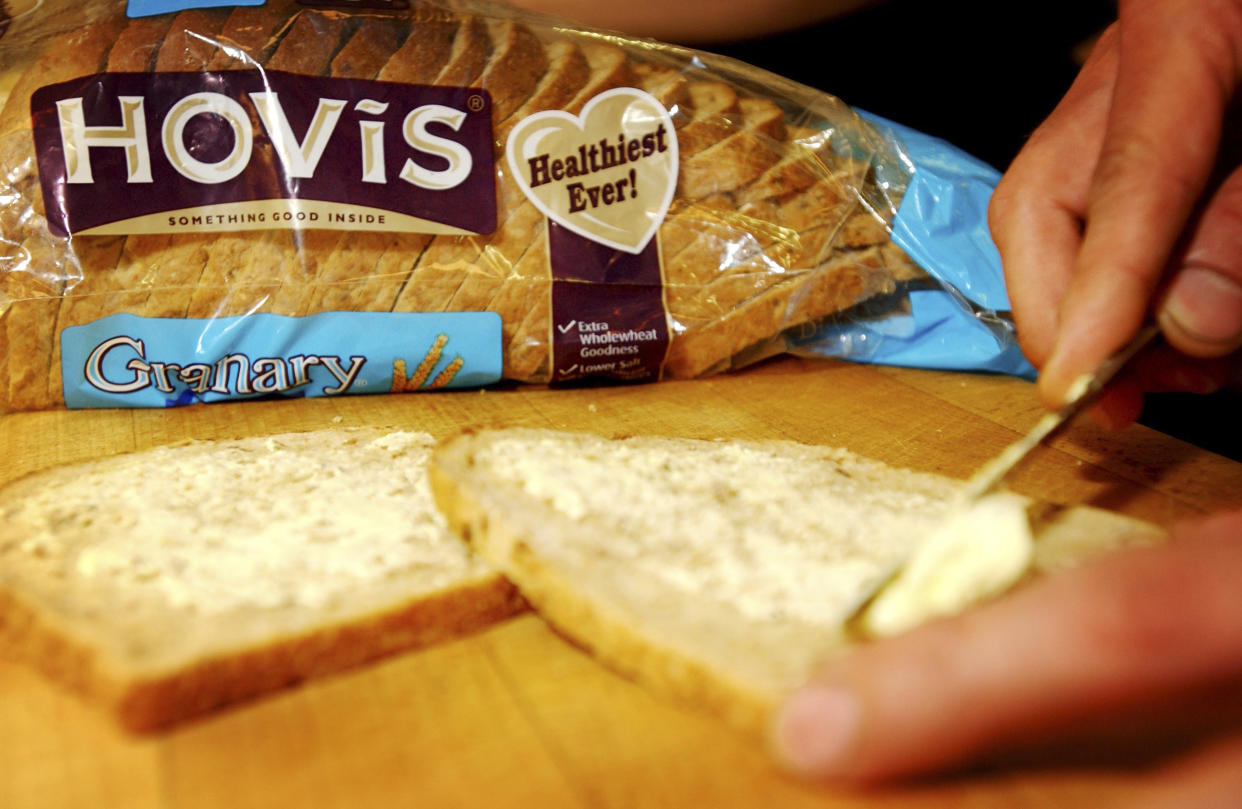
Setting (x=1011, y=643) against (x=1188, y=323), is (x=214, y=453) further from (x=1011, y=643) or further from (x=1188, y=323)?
(x=1188, y=323)

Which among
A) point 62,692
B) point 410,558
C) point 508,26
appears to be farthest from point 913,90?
point 62,692

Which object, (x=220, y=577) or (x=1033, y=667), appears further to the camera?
(x=220, y=577)

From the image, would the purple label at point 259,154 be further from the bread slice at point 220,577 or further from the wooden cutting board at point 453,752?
the wooden cutting board at point 453,752

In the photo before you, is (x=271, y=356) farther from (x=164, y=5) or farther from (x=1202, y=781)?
(x=1202, y=781)

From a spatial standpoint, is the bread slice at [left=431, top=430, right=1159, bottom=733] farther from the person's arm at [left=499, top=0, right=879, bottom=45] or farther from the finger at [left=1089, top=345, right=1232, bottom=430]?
the person's arm at [left=499, top=0, right=879, bottom=45]

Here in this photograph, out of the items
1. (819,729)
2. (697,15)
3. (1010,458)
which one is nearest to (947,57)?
(697,15)

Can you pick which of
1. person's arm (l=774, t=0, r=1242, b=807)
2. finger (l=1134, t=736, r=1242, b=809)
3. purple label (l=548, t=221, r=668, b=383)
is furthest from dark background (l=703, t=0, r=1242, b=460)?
finger (l=1134, t=736, r=1242, b=809)
